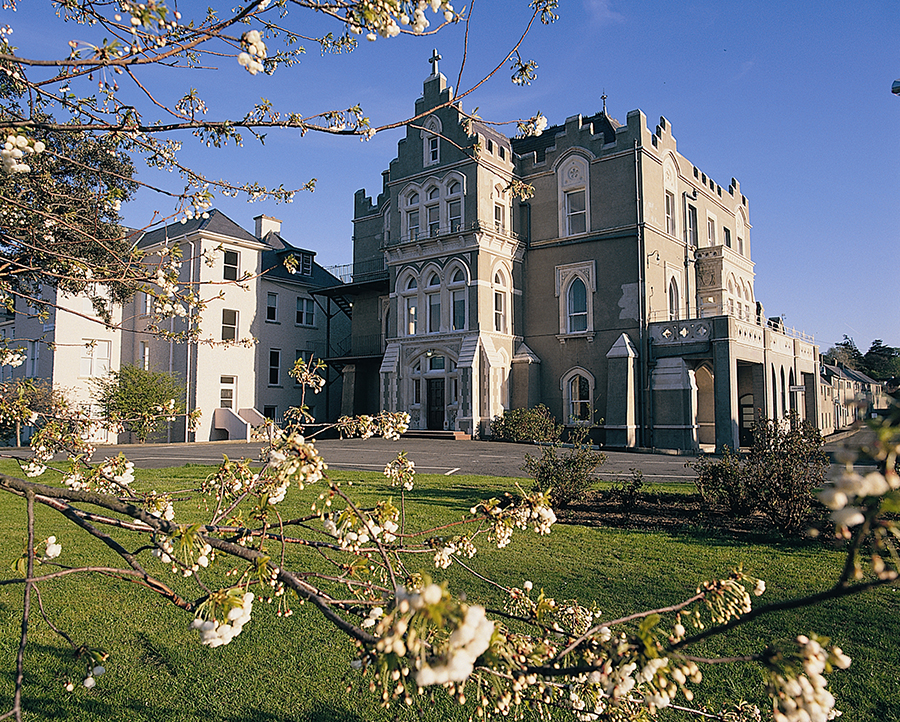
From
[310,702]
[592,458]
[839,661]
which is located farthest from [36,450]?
[592,458]

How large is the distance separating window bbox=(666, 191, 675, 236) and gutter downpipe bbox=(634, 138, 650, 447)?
2.94 m

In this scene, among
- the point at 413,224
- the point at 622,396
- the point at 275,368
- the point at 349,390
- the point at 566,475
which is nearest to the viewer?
the point at 566,475

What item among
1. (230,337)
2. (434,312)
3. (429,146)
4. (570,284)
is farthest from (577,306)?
(230,337)

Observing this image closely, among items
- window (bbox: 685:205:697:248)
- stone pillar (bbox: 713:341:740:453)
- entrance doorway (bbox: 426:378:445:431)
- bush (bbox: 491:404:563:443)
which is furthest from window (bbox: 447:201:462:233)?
stone pillar (bbox: 713:341:740:453)

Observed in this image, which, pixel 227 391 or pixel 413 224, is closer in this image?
pixel 413 224

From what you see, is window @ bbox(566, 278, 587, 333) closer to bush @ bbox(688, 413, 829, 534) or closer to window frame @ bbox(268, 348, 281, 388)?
window frame @ bbox(268, 348, 281, 388)

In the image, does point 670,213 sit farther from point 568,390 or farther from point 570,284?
point 568,390

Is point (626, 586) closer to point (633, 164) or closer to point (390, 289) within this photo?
point (633, 164)

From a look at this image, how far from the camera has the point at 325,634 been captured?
5.12m

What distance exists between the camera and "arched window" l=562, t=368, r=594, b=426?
89.9 ft

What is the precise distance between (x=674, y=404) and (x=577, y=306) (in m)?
6.30

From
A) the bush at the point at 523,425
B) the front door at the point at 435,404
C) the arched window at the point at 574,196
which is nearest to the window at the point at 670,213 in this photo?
the arched window at the point at 574,196

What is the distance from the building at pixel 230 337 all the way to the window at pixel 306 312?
0.19 ft

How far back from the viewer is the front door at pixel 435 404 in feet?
95.9
